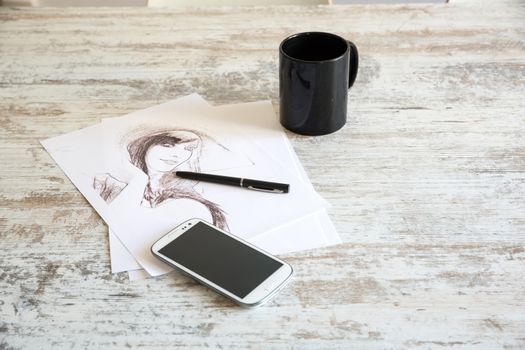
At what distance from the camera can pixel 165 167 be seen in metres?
0.86

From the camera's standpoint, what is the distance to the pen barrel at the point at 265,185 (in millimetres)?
801

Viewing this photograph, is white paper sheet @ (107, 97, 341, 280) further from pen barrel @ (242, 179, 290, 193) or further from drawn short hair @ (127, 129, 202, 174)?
drawn short hair @ (127, 129, 202, 174)

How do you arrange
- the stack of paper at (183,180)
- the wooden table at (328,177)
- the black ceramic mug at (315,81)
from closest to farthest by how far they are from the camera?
1. the wooden table at (328,177)
2. the stack of paper at (183,180)
3. the black ceramic mug at (315,81)

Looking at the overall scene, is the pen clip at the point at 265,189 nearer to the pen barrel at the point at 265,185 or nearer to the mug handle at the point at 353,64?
the pen barrel at the point at 265,185

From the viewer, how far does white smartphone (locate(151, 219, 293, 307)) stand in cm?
65

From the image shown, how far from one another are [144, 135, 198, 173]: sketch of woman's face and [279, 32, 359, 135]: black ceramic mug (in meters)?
0.15

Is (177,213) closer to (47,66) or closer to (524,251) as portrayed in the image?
(524,251)

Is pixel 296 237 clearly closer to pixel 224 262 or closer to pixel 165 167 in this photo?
pixel 224 262

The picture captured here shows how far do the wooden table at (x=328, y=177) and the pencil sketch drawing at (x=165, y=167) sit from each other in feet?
0.17

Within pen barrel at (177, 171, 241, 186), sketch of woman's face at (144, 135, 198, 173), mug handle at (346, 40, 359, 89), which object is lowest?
sketch of woman's face at (144, 135, 198, 173)

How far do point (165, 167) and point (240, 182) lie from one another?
114 mm

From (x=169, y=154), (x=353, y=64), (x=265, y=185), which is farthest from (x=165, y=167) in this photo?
(x=353, y=64)

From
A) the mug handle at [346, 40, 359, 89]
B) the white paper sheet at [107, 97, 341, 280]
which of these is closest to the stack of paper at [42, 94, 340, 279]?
the white paper sheet at [107, 97, 341, 280]

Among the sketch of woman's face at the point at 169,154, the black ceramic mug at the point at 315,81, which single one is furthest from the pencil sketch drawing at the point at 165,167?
the black ceramic mug at the point at 315,81
